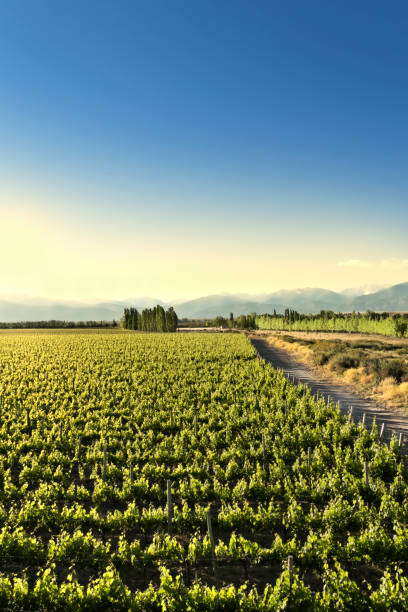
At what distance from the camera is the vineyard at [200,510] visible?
6.70 m

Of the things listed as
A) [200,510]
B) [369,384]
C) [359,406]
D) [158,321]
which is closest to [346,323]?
[158,321]

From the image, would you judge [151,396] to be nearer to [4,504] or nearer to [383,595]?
[4,504]

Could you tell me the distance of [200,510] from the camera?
9.81 meters

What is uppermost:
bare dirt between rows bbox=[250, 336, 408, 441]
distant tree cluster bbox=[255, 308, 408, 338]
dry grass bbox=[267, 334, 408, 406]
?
distant tree cluster bbox=[255, 308, 408, 338]

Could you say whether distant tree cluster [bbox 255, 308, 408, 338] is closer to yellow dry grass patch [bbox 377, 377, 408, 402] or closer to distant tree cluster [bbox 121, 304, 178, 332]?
distant tree cluster [bbox 121, 304, 178, 332]

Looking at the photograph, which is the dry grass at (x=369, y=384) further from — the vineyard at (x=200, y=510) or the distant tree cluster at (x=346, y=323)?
the distant tree cluster at (x=346, y=323)

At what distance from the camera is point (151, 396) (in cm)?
2494

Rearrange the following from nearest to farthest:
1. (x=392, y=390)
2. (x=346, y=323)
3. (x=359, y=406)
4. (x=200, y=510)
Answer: (x=200, y=510) → (x=359, y=406) → (x=392, y=390) → (x=346, y=323)

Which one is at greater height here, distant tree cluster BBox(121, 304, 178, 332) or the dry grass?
distant tree cluster BBox(121, 304, 178, 332)

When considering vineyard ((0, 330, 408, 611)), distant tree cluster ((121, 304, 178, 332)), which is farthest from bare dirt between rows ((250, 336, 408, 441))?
distant tree cluster ((121, 304, 178, 332))

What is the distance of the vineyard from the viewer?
6.70 meters

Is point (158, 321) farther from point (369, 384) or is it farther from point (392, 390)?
point (392, 390)

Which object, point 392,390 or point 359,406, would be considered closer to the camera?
point 359,406

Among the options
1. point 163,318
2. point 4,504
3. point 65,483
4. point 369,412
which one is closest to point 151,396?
point 65,483
